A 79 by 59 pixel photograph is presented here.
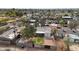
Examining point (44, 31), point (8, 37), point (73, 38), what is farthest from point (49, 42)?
point (8, 37)

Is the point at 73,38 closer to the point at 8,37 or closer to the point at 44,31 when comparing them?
the point at 44,31

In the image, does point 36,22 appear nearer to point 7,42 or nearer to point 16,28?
point 16,28

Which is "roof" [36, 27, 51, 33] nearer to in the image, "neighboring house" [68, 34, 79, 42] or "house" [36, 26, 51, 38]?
"house" [36, 26, 51, 38]

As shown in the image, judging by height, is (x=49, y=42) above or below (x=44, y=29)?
below

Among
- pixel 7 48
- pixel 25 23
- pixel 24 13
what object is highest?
pixel 24 13

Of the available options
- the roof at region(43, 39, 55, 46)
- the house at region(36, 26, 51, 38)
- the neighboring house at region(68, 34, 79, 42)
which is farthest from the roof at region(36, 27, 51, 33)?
the neighboring house at region(68, 34, 79, 42)

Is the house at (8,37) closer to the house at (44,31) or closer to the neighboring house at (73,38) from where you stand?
the house at (44,31)

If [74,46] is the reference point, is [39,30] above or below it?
above
